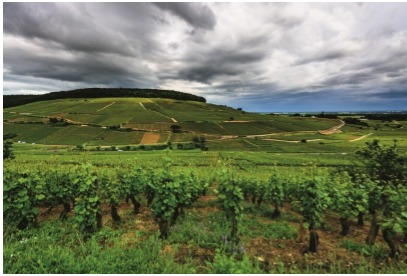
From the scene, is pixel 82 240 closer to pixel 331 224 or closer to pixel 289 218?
pixel 289 218

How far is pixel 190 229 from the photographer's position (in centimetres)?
1088

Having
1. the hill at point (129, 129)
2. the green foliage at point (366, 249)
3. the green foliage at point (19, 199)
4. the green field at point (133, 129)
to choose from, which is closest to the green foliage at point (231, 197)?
the green foliage at point (366, 249)

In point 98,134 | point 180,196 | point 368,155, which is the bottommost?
point 98,134

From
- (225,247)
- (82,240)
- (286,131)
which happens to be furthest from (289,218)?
(286,131)

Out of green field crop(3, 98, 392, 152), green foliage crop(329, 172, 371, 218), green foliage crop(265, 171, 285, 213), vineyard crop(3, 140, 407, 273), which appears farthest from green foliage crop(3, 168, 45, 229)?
green field crop(3, 98, 392, 152)

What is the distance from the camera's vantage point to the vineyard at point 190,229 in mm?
7973

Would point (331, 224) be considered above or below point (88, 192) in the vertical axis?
below

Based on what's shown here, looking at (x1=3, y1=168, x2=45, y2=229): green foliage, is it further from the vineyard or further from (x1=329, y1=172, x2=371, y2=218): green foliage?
(x1=329, y1=172, x2=371, y2=218): green foliage

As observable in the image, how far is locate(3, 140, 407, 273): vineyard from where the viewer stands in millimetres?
7973

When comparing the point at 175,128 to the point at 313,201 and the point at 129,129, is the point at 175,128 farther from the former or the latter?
the point at 313,201

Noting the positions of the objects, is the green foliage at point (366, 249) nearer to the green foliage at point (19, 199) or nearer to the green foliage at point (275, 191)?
the green foliage at point (275, 191)

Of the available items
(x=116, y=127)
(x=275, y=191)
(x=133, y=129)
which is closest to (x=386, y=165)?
(x=275, y=191)

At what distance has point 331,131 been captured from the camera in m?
131

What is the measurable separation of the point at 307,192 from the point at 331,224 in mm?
3985
